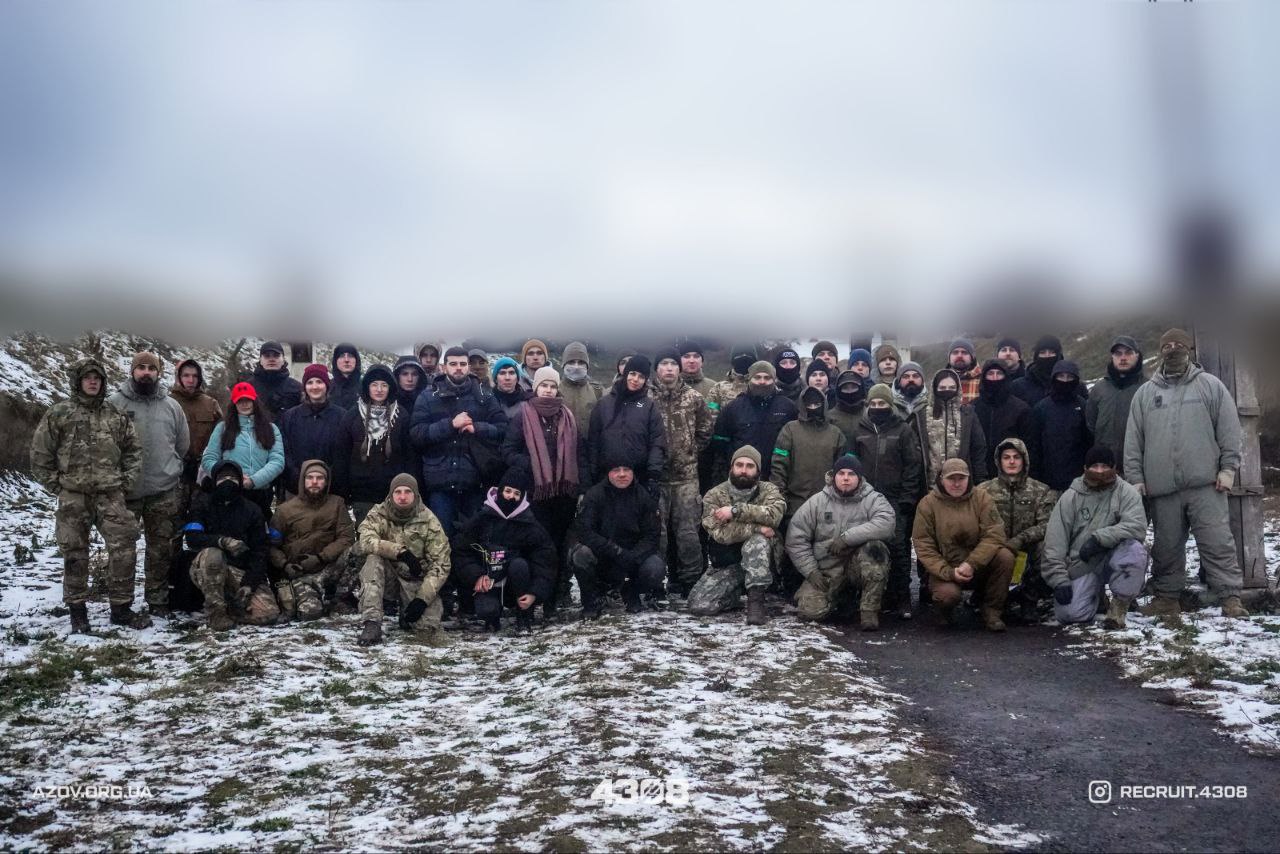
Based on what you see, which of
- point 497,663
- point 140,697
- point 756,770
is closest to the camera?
point 756,770

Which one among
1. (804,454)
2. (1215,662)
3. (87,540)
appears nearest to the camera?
(1215,662)

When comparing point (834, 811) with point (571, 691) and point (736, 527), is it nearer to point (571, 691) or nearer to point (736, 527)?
point (571, 691)

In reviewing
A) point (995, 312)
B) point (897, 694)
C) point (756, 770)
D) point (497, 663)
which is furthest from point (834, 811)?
point (995, 312)

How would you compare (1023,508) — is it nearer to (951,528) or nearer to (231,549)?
(951,528)

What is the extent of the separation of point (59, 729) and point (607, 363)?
18.0 m

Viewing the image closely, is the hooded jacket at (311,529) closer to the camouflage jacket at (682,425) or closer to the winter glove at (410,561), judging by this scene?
the winter glove at (410,561)

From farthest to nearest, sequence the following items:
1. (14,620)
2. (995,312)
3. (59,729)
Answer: (995,312) → (14,620) → (59,729)

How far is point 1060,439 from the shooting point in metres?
9.16

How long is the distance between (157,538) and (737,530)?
515 centimetres

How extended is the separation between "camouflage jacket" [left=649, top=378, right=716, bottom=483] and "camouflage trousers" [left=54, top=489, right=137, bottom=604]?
15.4 ft

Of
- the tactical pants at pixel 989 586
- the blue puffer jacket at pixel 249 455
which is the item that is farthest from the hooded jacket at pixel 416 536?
the tactical pants at pixel 989 586

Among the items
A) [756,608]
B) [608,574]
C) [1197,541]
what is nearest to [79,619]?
[608,574]

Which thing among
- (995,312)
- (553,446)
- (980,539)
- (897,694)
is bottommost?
(897,694)

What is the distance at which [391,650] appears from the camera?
7539 mm
